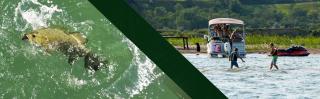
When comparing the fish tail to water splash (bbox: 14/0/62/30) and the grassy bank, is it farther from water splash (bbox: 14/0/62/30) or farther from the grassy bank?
the grassy bank

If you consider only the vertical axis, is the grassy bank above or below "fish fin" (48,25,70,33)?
below

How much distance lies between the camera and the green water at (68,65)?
10.6ft

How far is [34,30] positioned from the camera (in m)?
3.28

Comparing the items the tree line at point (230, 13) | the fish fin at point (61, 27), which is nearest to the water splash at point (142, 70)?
the fish fin at point (61, 27)

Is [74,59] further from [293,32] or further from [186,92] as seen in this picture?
[293,32]

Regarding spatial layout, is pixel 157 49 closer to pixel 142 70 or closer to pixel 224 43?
pixel 142 70

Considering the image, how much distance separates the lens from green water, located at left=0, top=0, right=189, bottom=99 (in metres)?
3.24

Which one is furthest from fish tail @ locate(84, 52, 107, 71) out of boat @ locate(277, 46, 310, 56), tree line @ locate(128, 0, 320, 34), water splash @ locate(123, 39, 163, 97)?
tree line @ locate(128, 0, 320, 34)

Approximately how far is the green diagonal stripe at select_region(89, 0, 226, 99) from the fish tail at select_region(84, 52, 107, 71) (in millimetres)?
163

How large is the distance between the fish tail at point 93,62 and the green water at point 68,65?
0.02 metres

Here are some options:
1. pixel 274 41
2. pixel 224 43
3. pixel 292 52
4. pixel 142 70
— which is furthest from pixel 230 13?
pixel 142 70

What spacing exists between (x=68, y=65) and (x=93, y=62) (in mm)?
110

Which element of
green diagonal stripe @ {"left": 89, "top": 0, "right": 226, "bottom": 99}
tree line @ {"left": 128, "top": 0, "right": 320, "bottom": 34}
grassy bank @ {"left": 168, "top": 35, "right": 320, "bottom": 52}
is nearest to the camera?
green diagonal stripe @ {"left": 89, "top": 0, "right": 226, "bottom": 99}

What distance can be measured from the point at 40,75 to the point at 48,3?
1.04 ft
